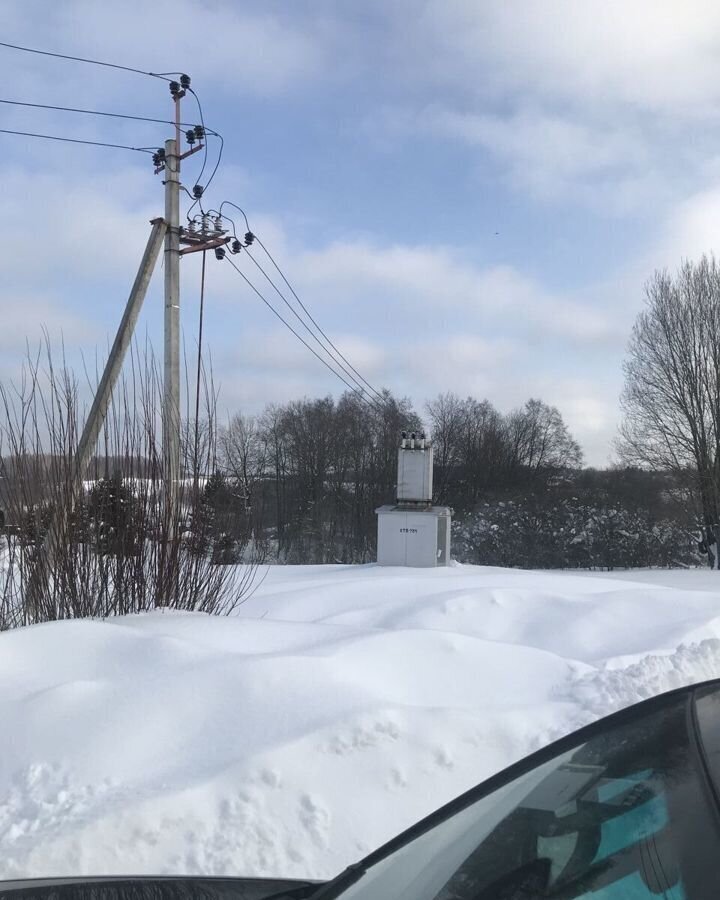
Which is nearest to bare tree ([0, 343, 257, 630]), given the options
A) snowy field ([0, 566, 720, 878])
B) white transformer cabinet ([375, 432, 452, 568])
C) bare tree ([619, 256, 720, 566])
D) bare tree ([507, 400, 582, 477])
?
snowy field ([0, 566, 720, 878])

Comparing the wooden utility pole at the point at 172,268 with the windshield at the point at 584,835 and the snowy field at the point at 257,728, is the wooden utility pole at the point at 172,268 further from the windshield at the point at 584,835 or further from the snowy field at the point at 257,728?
the windshield at the point at 584,835

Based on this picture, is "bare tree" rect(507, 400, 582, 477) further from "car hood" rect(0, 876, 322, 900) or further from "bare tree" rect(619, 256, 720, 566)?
"car hood" rect(0, 876, 322, 900)

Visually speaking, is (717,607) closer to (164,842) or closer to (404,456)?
(164,842)

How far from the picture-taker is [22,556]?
5914 millimetres

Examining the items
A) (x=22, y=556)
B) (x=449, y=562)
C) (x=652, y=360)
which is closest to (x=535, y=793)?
(x=22, y=556)

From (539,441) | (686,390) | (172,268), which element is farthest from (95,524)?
(539,441)

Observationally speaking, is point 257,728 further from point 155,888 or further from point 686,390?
point 686,390

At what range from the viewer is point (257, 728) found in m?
4.09

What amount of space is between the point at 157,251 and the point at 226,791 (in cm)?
772

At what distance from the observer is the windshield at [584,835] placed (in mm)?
1261

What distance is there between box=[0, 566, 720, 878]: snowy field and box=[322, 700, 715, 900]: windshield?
70.1 inches

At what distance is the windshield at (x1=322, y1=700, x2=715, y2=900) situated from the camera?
4.14ft

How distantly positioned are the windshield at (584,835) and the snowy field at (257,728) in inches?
70.1

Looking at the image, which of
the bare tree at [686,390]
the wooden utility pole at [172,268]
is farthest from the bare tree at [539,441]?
the wooden utility pole at [172,268]
